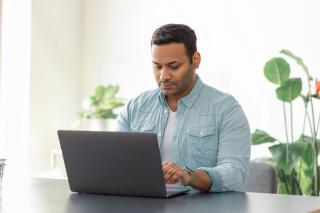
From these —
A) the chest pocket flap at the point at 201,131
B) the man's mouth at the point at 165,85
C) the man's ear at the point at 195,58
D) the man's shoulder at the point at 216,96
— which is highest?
the man's ear at the point at 195,58

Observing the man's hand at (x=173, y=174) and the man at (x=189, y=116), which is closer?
the man's hand at (x=173, y=174)

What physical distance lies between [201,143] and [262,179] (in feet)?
0.91

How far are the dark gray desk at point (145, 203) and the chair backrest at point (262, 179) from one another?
1.41 feet

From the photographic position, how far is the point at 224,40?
421 cm

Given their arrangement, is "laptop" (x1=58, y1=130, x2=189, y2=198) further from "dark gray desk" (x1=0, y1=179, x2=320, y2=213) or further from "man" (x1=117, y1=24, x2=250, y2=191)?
"man" (x1=117, y1=24, x2=250, y2=191)

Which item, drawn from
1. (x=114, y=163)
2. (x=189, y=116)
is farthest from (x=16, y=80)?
(x=114, y=163)

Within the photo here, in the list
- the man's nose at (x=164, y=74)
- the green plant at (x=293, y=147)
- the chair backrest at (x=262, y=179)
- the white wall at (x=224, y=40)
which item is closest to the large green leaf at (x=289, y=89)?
the green plant at (x=293, y=147)

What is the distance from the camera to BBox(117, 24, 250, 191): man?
2.27 metres

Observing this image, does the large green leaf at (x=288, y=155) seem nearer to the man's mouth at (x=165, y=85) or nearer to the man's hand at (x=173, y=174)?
the man's mouth at (x=165, y=85)

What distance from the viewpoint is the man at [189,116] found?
227 cm

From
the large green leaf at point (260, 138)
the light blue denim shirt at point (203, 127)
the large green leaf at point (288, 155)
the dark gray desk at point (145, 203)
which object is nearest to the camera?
the dark gray desk at point (145, 203)

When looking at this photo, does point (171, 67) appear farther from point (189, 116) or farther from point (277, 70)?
point (277, 70)

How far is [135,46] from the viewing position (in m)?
4.64

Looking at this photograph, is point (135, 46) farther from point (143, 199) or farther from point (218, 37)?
point (143, 199)
